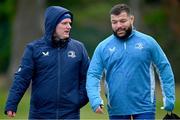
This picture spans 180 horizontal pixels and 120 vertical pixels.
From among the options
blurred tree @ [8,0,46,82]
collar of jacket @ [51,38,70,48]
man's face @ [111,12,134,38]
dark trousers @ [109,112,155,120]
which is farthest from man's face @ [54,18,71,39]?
blurred tree @ [8,0,46,82]

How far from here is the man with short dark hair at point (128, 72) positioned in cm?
1103

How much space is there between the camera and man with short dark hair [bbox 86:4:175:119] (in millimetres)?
11031

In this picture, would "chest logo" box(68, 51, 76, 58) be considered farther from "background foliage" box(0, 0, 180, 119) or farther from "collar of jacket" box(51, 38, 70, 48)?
"background foliage" box(0, 0, 180, 119)

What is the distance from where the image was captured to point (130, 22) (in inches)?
439

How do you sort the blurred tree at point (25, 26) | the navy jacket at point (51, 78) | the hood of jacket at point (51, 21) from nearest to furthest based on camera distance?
the navy jacket at point (51, 78) → the hood of jacket at point (51, 21) → the blurred tree at point (25, 26)

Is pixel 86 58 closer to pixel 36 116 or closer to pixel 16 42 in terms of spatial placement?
pixel 36 116

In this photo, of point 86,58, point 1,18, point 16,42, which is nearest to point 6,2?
point 1,18

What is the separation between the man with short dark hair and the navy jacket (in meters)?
0.27

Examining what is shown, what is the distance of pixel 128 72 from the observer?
11.0m

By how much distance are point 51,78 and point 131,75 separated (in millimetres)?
1023

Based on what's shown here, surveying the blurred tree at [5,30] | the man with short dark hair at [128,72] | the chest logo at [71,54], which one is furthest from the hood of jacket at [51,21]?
the blurred tree at [5,30]

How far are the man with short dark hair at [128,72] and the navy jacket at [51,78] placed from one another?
0.89 feet

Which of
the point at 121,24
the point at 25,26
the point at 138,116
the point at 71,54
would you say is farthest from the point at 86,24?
the point at 138,116

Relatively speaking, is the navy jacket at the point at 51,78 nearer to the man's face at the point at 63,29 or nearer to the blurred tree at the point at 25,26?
the man's face at the point at 63,29
